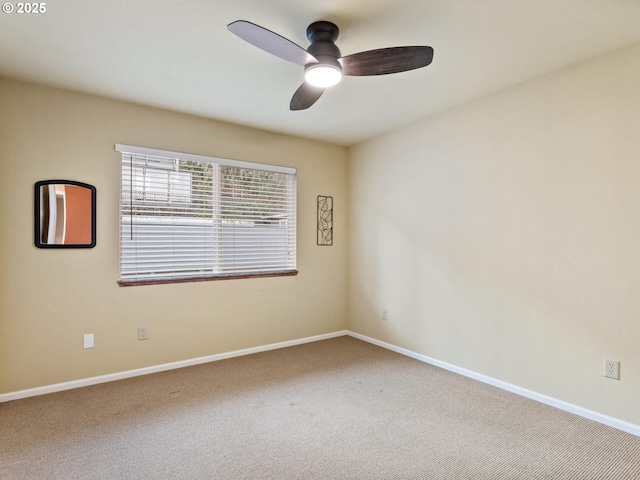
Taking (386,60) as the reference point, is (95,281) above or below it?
below

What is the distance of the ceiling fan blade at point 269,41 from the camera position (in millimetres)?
1615

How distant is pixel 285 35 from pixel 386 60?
2.13 ft

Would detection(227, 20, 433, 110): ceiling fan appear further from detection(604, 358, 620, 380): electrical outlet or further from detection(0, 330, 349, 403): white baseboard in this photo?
detection(0, 330, 349, 403): white baseboard

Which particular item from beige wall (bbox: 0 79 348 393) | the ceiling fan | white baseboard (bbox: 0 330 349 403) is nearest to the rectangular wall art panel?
beige wall (bbox: 0 79 348 393)

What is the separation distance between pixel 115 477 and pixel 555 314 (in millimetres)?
2904

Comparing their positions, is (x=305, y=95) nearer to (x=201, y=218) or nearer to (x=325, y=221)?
(x=201, y=218)

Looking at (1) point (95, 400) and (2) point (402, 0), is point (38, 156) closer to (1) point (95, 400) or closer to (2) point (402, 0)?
(1) point (95, 400)

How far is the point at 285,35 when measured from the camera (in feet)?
6.86

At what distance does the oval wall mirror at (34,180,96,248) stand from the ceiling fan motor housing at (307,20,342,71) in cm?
218

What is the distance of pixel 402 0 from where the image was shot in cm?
179

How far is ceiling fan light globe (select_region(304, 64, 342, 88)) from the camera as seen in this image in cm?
194

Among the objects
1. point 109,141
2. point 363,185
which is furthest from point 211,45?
point 363,185

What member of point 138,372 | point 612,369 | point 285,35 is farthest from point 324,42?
point 138,372

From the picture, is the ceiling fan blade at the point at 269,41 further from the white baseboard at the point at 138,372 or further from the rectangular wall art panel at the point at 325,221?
the white baseboard at the point at 138,372
